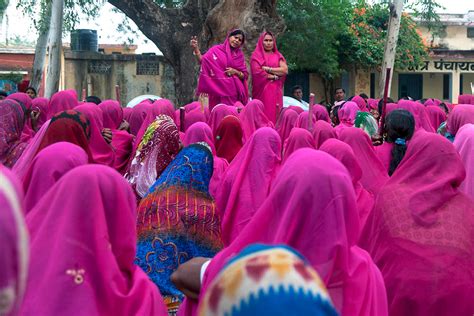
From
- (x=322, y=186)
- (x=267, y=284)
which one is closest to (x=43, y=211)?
(x=322, y=186)

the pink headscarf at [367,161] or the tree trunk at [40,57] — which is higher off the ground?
the tree trunk at [40,57]

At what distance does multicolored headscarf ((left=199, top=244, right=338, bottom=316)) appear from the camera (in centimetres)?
151

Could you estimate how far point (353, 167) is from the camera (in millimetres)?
4684

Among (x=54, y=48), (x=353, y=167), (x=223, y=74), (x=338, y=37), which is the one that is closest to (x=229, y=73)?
(x=223, y=74)

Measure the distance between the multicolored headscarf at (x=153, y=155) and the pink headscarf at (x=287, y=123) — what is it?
283cm

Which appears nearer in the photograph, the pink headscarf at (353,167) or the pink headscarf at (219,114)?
the pink headscarf at (353,167)

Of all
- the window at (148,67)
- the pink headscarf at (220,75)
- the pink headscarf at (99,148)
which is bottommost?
the pink headscarf at (99,148)

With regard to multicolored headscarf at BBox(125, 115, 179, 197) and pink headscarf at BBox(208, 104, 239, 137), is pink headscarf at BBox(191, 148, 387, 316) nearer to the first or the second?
multicolored headscarf at BBox(125, 115, 179, 197)

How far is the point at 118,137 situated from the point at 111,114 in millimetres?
840

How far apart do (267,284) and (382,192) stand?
2.71 metres

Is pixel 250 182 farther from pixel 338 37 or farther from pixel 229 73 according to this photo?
pixel 338 37

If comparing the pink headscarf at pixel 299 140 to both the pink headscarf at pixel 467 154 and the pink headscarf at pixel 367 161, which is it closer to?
the pink headscarf at pixel 367 161

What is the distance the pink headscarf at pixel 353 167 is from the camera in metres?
4.64

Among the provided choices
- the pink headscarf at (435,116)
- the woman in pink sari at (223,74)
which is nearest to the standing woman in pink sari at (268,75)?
the woman in pink sari at (223,74)
